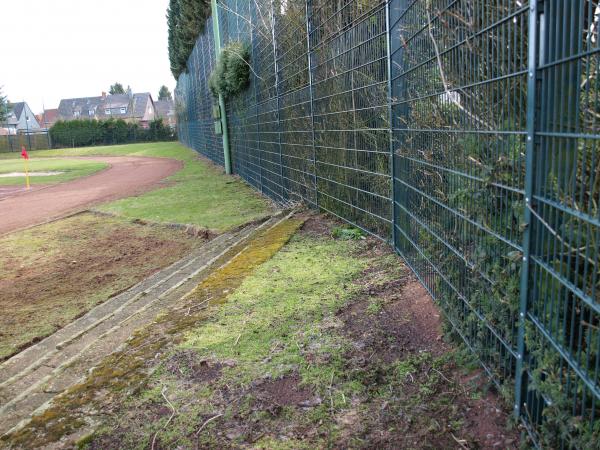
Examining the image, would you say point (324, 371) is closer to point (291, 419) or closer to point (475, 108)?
point (291, 419)

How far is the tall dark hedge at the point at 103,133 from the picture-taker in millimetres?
52188

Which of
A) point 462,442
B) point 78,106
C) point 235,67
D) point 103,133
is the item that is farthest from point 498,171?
point 78,106

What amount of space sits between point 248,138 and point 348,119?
21.0ft

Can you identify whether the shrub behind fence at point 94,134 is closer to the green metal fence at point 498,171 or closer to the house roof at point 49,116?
the green metal fence at point 498,171

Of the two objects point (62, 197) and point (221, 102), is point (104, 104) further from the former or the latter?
point (221, 102)

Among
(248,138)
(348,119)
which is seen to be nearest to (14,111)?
(248,138)

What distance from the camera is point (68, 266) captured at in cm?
696

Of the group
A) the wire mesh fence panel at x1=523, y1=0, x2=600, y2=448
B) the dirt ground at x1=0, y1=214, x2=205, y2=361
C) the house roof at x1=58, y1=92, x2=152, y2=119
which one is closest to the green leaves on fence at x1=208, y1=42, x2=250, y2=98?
the dirt ground at x1=0, y1=214, x2=205, y2=361

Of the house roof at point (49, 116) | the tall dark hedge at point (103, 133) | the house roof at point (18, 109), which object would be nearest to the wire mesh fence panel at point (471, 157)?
the tall dark hedge at point (103, 133)

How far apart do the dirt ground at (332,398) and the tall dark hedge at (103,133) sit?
53105 millimetres

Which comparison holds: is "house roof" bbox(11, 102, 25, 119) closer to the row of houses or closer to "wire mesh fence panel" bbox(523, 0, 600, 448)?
the row of houses

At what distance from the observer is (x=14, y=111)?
99750 mm

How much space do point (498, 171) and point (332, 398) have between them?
4.62 feet

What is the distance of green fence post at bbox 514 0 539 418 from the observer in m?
1.94
